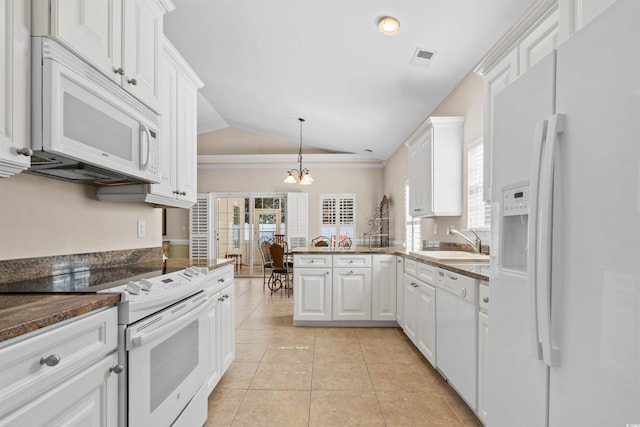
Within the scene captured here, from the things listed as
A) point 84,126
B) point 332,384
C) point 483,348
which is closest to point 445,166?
point 483,348

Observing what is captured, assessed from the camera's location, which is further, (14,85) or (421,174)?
(421,174)

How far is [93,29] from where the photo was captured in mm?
1404

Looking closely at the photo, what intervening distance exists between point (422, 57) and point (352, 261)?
2.17m

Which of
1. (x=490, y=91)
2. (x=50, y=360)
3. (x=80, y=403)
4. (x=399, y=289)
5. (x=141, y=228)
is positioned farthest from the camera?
(x=399, y=289)

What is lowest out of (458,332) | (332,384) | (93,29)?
(332,384)

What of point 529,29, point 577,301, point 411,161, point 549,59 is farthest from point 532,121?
point 411,161

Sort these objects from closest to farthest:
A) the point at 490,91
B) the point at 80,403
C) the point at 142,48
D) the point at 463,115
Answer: the point at 80,403, the point at 142,48, the point at 490,91, the point at 463,115

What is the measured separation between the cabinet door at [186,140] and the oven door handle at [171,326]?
100 centimetres

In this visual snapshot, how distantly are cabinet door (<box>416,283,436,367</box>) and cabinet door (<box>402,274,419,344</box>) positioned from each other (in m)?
0.09

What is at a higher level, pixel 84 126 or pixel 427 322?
pixel 84 126

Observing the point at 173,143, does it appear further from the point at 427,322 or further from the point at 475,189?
the point at 475,189

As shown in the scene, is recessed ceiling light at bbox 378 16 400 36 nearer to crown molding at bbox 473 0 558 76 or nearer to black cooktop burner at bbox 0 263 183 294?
crown molding at bbox 473 0 558 76

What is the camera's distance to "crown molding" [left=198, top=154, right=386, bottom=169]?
7676 mm

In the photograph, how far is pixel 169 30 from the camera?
141 inches
